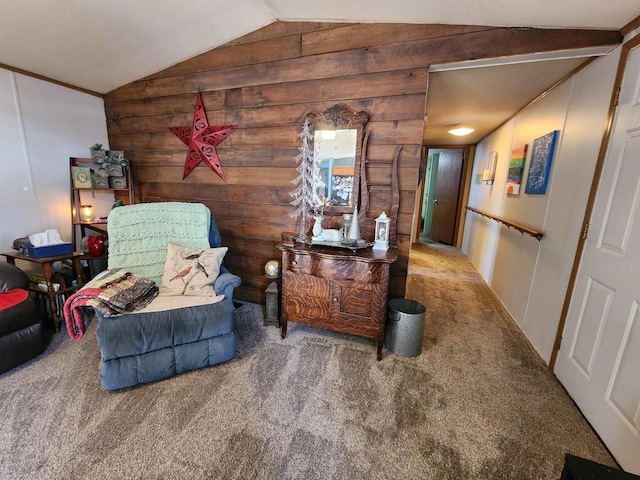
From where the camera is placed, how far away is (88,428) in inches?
53.4

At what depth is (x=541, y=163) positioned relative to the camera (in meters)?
2.21

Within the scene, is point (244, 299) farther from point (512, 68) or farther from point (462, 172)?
point (462, 172)

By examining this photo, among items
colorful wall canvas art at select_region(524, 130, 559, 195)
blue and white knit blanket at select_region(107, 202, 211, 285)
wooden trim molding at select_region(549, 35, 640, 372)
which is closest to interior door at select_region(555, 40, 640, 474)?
wooden trim molding at select_region(549, 35, 640, 372)

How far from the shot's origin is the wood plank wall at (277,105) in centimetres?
187

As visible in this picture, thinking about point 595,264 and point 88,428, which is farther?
point 595,264

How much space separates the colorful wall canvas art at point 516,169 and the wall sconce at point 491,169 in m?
0.61

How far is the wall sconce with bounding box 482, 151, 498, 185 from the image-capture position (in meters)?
3.50

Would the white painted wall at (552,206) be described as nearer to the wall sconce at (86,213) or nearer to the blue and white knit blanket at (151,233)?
the blue and white knit blanket at (151,233)

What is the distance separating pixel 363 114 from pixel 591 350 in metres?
2.02

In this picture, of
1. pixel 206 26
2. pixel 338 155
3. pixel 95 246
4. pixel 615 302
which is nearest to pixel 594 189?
pixel 615 302

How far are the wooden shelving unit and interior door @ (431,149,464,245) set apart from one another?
515cm

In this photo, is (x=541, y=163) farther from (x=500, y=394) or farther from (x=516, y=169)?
(x=500, y=394)

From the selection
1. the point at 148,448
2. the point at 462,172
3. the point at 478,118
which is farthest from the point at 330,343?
the point at 462,172

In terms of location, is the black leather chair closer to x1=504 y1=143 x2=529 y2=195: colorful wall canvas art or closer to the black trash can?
the black trash can
